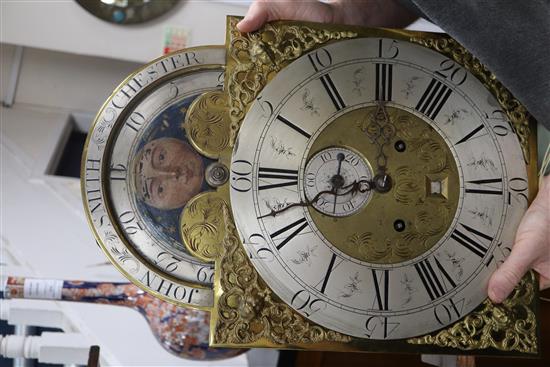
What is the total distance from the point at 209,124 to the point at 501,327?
0.47 metres

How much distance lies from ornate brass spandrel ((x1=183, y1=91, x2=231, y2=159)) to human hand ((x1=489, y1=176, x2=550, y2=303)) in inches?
15.7

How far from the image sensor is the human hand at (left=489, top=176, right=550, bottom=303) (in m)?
0.76

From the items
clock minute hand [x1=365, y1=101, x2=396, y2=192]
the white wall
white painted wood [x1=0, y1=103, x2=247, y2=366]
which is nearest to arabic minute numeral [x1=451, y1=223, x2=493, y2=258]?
clock minute hand [x1=365, y1=101, x2=396, y2=192]

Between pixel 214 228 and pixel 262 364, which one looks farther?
pixel 262 364

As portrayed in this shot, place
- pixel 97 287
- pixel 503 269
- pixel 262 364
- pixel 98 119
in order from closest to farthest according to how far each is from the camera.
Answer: pixel 503 269 → pixel 98 119 → pixel 97 287 → pixel 262 364

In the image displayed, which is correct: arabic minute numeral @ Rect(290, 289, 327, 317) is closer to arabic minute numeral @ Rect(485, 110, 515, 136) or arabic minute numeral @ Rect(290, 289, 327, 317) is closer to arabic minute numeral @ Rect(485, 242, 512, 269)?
arabic minute numeral @ Rect(485, 242, 512, 269)

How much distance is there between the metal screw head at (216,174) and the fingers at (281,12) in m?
0.18

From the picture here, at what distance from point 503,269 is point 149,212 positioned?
48 cm

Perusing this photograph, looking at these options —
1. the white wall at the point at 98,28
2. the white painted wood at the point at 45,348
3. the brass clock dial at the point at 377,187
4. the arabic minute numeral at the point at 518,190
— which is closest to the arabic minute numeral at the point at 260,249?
the brass clock dial at the point at 377,187

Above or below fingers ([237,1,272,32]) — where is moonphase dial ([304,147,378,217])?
below

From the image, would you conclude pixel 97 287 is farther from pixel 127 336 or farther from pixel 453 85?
pixel 453 85

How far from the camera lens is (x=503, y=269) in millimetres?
762

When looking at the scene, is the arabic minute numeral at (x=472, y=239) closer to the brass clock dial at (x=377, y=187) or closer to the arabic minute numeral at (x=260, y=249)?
the brass clock dial at (x=377, y=187)

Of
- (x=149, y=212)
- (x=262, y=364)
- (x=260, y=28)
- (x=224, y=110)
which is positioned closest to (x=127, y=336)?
(x=262, y=364)
